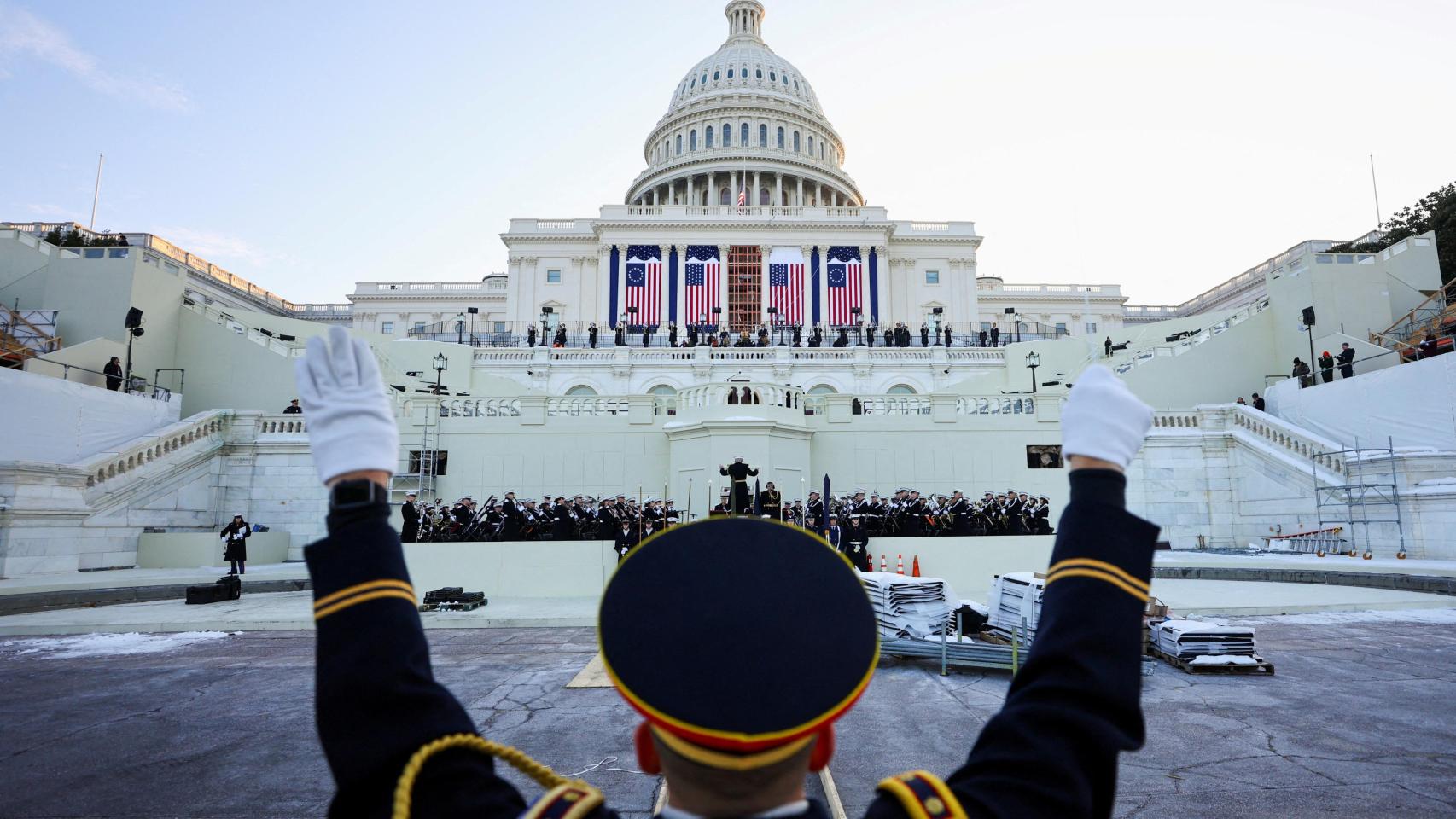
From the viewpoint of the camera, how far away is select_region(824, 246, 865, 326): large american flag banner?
59125 mm

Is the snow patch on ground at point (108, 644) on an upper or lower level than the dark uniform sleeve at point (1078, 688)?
lower

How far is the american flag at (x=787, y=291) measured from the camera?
58.8 metres

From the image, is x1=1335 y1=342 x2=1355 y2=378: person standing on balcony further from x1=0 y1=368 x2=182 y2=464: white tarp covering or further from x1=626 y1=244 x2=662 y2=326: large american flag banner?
x1=626 y1=244 x2=662 y2=326: large american flag banner

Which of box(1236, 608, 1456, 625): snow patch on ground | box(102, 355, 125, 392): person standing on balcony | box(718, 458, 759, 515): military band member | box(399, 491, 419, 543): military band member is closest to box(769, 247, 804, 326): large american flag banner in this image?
box(102, 355, 125, 392): person standing on balcony

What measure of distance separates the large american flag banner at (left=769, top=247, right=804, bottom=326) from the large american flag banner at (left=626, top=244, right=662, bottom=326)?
8.29m

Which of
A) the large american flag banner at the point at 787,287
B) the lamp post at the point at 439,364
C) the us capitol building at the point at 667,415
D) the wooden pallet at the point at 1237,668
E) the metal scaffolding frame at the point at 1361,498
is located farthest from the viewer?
the large american flag banner at the point at 787,287

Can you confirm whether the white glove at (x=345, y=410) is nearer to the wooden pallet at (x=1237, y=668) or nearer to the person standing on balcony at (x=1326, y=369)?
the wooden pallet at (x=1237, y=668)

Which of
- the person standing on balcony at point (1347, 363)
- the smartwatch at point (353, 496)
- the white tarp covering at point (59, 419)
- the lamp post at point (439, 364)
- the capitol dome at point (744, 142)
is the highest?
the capitol dome at point (744, 142)

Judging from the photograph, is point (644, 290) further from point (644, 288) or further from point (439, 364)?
point (439, 364)

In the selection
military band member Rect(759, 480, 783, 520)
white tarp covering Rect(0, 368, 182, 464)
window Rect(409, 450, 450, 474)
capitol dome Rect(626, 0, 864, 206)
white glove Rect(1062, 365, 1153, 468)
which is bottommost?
white glove Rect(1062, 365, 1153, 468)

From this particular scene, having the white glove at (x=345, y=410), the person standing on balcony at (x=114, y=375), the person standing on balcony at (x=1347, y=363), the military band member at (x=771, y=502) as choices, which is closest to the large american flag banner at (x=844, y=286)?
the person standing on balcony at (x=1347, y=363)

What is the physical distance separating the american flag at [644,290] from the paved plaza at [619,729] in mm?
50133

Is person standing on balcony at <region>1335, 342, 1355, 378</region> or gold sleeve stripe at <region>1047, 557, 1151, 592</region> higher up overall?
person standing on balcony at <region>1335, 342, 1355, 378</region>

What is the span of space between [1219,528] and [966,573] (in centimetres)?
1295
